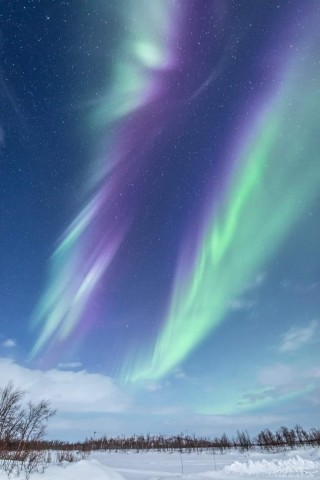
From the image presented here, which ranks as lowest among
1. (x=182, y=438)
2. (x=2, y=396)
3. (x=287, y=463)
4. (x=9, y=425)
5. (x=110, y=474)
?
(x=182, y=438)

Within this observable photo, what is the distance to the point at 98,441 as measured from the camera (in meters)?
197

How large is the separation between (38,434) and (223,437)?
164393mm

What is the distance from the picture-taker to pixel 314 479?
1891 cm

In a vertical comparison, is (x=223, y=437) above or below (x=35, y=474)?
below

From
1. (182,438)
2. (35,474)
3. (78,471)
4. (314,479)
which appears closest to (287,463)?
(314,479)

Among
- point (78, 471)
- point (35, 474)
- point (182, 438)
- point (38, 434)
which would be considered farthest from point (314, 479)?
point (182, 438)

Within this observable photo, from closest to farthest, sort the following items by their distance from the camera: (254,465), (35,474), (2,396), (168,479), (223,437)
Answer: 1. (35,474)
2. (168,479)
3. (254,465)
4. (2,396)
5. (223,437)

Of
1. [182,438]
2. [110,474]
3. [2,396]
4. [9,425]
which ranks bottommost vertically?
[182,438]

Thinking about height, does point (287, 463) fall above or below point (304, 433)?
above

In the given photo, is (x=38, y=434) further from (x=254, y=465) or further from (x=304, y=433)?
(x=304, y=433)

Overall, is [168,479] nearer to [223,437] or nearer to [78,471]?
[78,471]

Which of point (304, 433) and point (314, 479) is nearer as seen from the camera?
point (314, 479)

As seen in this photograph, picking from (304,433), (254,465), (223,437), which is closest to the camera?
(254,465)

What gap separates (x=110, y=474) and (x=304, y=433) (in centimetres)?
15200
